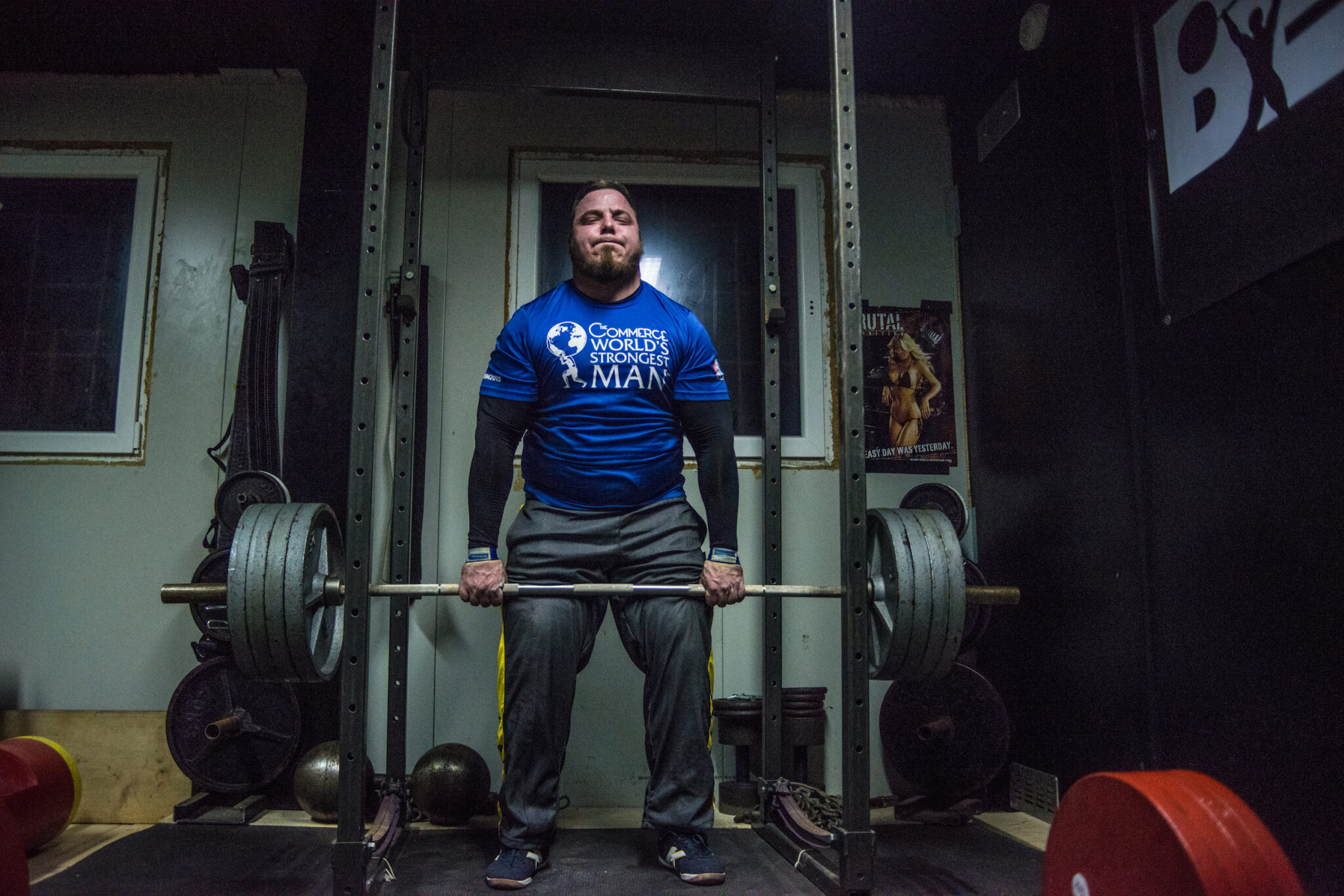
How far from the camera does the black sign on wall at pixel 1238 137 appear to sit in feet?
4.98

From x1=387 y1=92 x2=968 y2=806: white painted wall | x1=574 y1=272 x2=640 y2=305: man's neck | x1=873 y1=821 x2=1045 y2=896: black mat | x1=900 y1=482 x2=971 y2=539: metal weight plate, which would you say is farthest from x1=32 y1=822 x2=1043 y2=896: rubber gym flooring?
x1=574 y1=272 x2=640 y2=305: man's neck

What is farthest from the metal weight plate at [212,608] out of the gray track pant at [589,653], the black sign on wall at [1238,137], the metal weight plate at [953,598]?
the black sign on wall at [1238,137]

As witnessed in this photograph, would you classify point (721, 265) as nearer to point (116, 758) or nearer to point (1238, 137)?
point (1238, 137)

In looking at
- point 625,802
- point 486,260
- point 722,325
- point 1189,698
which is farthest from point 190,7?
point 1189,698

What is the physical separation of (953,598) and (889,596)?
14cm

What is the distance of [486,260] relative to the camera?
2699mm

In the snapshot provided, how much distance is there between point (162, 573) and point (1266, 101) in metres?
3.25

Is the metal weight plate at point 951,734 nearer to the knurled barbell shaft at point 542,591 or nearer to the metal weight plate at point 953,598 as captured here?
the metal weight plate at point 953,598

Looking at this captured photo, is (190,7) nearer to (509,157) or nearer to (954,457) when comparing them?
(509,157)

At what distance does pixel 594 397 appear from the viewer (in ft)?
6.69

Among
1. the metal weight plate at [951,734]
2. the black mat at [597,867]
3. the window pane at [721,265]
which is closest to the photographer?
the black mat at [597,867]

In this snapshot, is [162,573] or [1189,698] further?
[162,573]

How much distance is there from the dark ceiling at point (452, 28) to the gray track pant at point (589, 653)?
1.54 m

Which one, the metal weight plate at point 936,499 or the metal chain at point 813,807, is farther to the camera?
the metal weight plate at point 936,499
